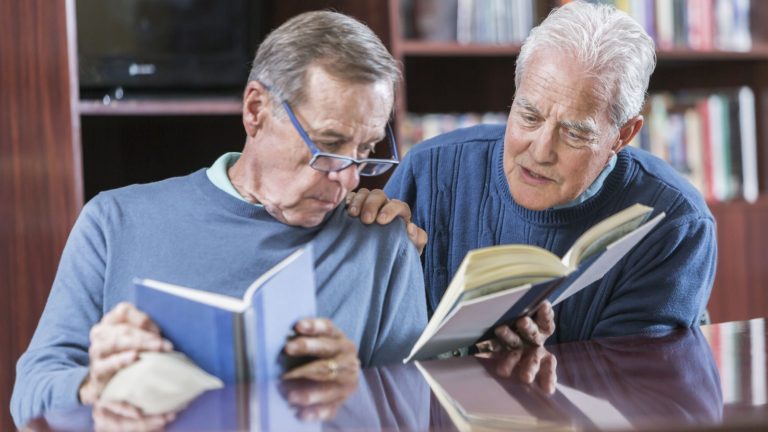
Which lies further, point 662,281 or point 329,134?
point 662,281

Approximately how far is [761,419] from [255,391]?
0.54 meters

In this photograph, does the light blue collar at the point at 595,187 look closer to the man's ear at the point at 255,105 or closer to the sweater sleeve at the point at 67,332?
the man's ear at the point at 255,105

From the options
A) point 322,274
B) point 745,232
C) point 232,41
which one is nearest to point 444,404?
point 322,274

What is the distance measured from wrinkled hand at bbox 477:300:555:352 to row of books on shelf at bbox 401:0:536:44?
4.57 ft

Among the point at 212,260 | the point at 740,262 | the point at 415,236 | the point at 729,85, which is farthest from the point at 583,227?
the point at 729,85

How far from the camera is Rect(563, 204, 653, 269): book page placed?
1.45 meters

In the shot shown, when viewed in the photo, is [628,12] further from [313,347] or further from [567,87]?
[313,347]

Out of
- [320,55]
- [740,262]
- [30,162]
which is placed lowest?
[740,262]

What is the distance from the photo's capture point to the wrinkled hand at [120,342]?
1.20m

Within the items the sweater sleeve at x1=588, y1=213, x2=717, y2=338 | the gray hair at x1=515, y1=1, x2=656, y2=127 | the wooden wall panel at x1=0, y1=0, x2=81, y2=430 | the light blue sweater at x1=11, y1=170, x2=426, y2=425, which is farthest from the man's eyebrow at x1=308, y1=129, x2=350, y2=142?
the wooden wall panel at x1=0, y1=0, x2=81, y2=430

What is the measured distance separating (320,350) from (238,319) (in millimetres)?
145

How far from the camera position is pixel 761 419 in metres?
1.01

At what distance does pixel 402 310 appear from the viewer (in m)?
1.68

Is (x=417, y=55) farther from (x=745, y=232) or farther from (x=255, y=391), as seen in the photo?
(x=255, y=391)
